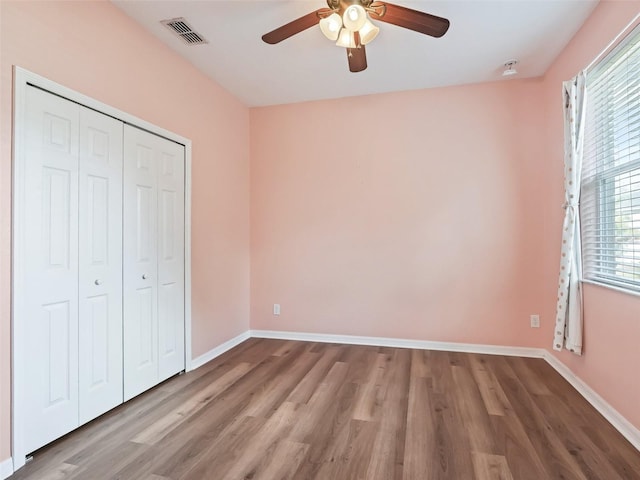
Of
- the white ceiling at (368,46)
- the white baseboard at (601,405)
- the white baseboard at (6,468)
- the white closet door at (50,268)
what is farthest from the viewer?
the white ceiling at (368,46)

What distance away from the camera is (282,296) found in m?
4.09

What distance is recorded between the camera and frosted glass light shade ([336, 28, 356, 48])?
81.2 inches

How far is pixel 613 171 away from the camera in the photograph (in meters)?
2.28

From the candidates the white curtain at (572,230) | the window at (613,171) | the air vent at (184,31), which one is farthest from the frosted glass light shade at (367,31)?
the white curtain at (572,230)

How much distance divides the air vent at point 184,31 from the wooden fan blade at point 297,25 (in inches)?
32.6

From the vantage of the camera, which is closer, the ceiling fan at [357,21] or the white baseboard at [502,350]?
the ceiling fan at [357,21]

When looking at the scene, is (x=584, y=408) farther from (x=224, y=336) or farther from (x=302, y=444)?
(x=224, y=336)

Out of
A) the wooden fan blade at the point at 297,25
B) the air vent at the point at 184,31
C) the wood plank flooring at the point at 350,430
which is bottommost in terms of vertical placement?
the wood plank flooring at the point at 350,430

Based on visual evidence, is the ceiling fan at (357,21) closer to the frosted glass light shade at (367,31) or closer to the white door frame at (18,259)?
the frosted glass light shade at (367,31)

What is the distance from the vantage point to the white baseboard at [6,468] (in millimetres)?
1659

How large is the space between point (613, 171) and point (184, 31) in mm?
3207

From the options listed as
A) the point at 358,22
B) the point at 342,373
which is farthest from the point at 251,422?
the point at 358,22

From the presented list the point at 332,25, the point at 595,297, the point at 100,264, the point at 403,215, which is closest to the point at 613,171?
the point at 595,297

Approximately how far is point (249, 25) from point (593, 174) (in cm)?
276
